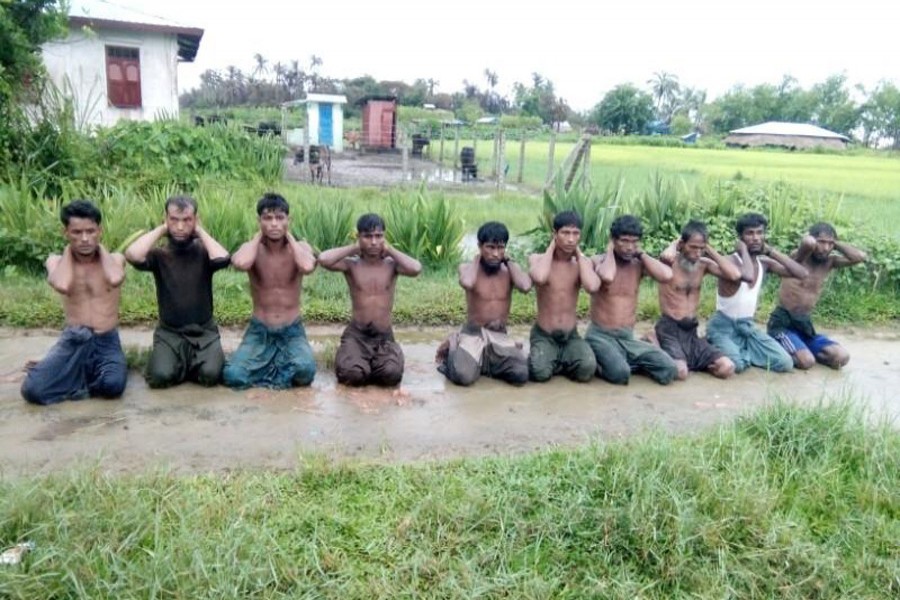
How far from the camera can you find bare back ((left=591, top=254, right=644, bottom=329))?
5387mm

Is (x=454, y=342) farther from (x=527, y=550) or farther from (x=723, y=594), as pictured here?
(x=723, y=594)

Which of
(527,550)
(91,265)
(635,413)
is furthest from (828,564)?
(91,265)

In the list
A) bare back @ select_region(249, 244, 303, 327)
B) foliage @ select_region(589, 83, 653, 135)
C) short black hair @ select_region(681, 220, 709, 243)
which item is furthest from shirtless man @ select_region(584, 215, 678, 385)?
foliage @ select_region(589, 83, 653, 135)

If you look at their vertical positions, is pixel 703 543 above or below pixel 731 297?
below

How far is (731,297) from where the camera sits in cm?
590

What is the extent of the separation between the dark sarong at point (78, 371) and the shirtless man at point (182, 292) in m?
0.24

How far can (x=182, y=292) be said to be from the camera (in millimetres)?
4930

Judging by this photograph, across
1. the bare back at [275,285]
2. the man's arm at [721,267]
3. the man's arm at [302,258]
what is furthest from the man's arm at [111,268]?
the man's arm at [721,267]

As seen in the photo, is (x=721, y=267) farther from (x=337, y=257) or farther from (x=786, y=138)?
(x=786, y=138)

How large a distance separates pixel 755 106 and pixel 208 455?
77283 mm

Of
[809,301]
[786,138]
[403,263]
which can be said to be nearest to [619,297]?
[403,263]

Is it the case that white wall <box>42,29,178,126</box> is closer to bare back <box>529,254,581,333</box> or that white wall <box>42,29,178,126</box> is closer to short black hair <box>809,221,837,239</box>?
bare back <box>529,254,581,333</box>

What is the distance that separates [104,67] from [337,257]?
45.1 ft

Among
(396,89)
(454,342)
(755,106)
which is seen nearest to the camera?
(454,342)
